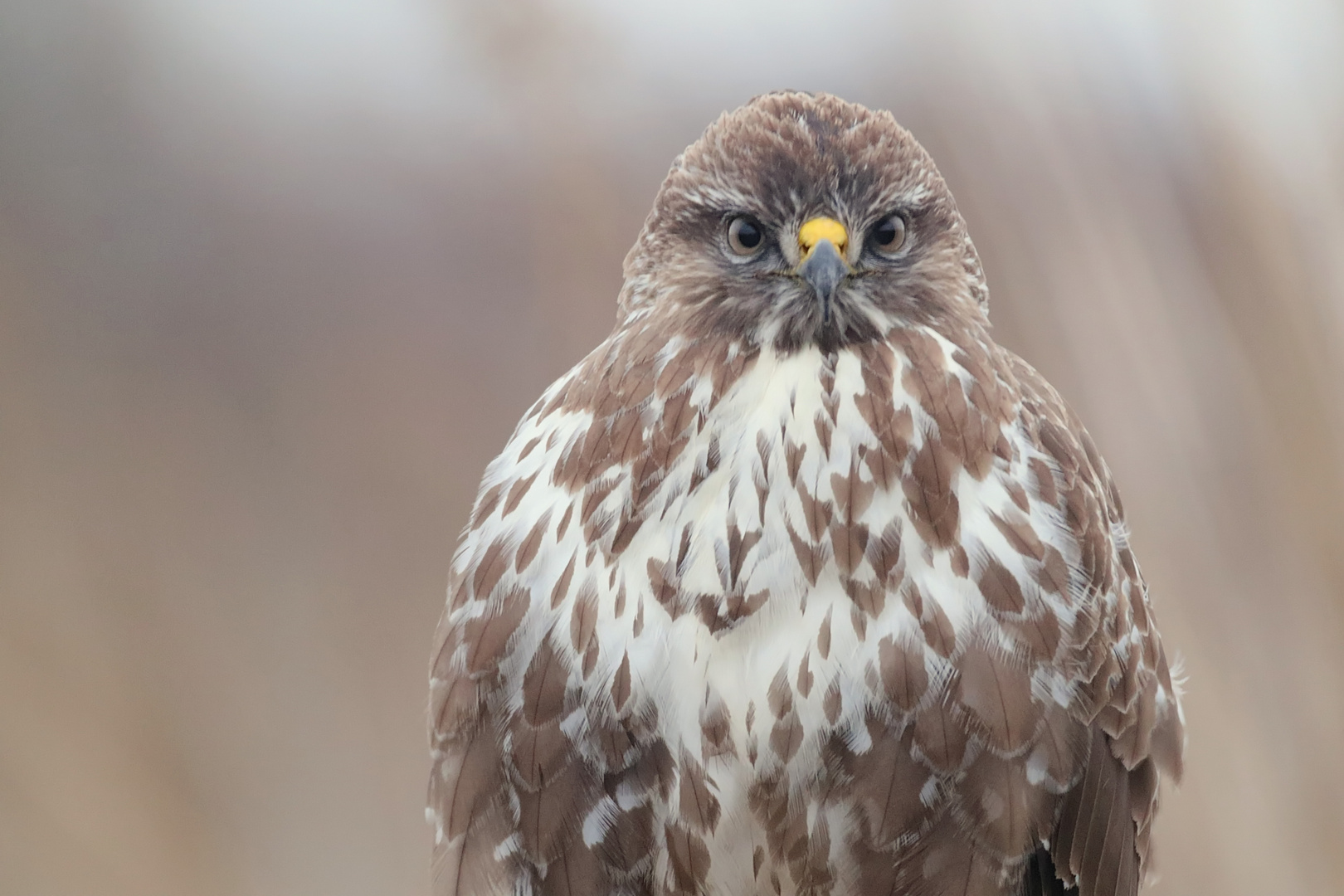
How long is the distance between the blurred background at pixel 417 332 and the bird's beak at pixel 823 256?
1.82 feet

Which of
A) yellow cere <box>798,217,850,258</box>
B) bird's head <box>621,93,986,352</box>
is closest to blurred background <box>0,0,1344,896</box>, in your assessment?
bird's head <box>621,93,986,352</box>

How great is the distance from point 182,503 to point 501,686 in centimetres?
79

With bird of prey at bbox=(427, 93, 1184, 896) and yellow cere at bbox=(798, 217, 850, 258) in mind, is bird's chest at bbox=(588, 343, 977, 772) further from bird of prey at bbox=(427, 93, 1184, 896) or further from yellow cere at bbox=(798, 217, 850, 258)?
yellow cere at bbox=(798, 217, 850, 258)

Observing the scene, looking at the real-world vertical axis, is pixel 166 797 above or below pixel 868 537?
below

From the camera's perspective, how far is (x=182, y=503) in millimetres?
1550

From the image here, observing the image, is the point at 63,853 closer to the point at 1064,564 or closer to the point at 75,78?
the point at 75,78

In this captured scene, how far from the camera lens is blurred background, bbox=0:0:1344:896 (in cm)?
147

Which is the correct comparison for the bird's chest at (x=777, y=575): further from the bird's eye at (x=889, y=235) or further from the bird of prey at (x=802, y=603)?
the bird's eye at (x=889, y=235)

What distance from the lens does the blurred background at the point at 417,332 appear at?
1.47m

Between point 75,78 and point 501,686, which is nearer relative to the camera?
point 501,686

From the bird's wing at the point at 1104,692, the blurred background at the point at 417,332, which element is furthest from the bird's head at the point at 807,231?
the blurred background at the point at 417,332

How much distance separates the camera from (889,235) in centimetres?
105

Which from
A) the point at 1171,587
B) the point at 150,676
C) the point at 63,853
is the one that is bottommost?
the point at 63,853

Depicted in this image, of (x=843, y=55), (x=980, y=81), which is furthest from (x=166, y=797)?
(x=980, y=81)
